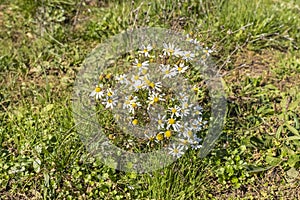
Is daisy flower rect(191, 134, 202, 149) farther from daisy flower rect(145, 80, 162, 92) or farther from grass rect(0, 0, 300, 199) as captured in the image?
daisy flower rect(145, 80, 162, 92)

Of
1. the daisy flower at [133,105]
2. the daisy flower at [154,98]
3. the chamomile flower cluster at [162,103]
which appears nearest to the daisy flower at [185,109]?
the chamomile flower cluster at [162,103]

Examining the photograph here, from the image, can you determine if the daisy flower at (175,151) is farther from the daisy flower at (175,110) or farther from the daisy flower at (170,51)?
the daisy flower at (170,51)

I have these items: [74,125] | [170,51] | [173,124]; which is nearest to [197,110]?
[173,124]

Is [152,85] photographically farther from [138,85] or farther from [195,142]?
[195,142]

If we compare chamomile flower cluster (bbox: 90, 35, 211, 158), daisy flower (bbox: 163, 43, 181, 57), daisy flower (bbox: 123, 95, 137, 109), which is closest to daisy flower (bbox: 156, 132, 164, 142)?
chamomile flower cluster (bbox: 90, 35, 211, 158)

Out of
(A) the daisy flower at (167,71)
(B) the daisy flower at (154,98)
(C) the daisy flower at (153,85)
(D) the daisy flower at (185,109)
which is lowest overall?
(D) the daisy flower at (185,109)

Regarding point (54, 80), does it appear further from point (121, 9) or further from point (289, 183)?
point (289, 183)

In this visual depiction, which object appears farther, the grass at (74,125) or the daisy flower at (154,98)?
the grass at (74,125)
